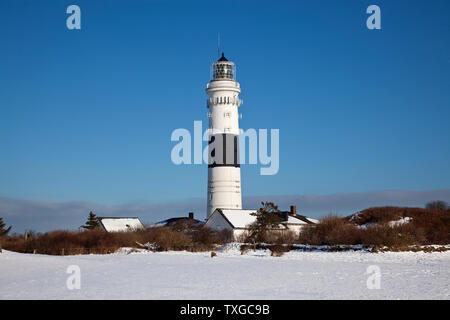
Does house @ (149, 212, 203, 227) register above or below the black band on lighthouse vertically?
below

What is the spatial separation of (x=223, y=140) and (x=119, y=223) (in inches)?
542

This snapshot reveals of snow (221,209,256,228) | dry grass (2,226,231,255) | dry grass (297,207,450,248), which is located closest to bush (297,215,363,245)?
dry grass (297,207,450,248)

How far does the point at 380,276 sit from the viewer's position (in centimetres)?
1970

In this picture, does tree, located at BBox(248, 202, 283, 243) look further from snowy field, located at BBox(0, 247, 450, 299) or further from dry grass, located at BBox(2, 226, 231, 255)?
snowy field, located at BBox(0, 247, 450, 299)

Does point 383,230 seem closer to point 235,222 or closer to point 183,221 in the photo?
point 235,222

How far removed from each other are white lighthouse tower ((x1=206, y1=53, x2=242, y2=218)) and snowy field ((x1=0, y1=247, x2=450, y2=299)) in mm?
21747

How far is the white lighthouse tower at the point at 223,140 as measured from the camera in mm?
48469

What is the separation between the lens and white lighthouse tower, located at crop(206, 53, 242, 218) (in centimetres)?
4847

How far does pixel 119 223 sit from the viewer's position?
179 feet

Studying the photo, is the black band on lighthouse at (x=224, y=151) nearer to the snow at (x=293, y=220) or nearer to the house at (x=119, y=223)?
the snow at (x=293, y=220)

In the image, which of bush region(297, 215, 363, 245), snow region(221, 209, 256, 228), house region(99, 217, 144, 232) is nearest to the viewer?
bush region(297, 215, 363, 245)
